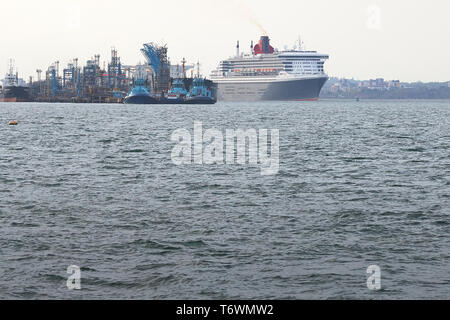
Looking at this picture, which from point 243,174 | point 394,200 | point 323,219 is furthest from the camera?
point 243,174

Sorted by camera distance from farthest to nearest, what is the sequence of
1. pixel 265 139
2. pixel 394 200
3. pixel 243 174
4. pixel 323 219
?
1. pixel 265 139
2. pixel 243 174
3. pixel 394 200
4. pixel 323 219

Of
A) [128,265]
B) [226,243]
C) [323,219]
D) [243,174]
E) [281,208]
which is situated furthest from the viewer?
[243,174]

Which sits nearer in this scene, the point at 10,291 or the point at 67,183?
the point at 10,291

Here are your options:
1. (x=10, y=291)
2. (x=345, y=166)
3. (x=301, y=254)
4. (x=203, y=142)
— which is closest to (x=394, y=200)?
(x=301, y=254)

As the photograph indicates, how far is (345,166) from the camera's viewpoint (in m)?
35.3

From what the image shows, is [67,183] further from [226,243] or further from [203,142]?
[203,142]

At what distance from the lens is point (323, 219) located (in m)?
20.2

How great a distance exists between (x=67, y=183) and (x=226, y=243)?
12586 millimetres

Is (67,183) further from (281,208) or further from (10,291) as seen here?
(10,291)
